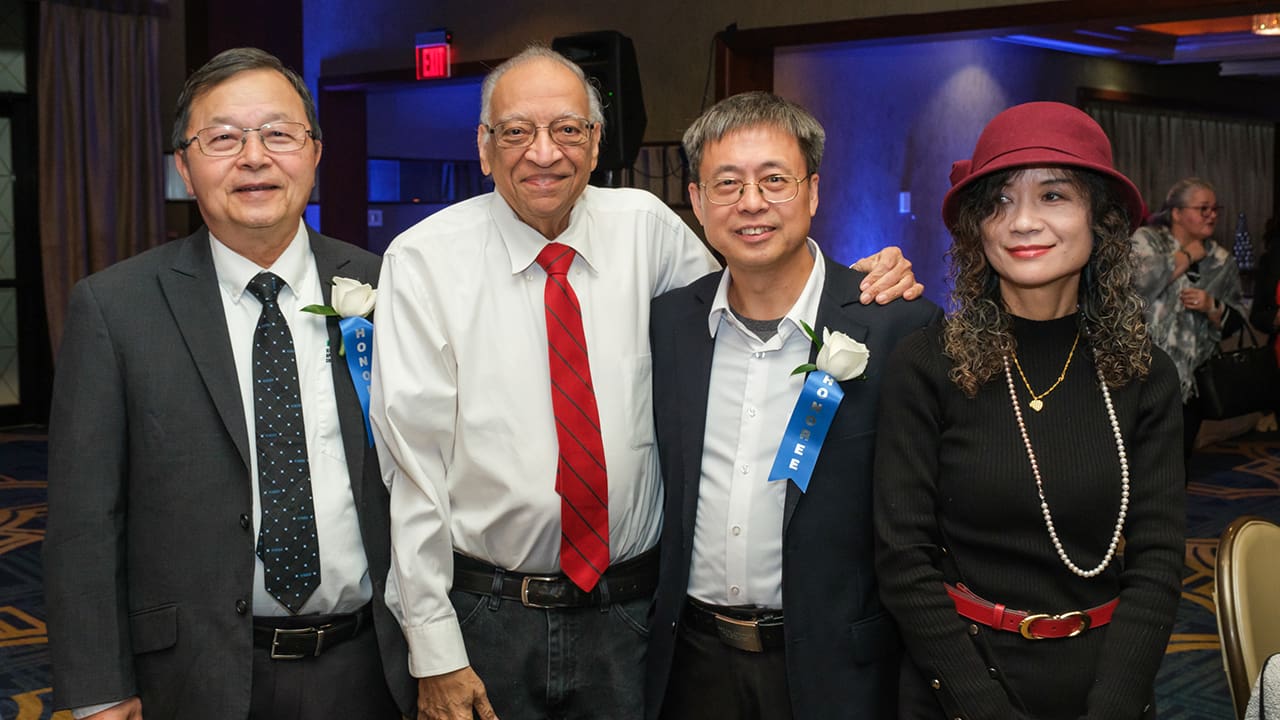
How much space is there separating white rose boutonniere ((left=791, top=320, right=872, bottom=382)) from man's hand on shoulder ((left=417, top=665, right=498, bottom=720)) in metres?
0.78

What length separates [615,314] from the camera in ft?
7.30

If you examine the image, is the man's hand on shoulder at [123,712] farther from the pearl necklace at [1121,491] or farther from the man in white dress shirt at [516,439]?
the pearl necklace at [1121,491]

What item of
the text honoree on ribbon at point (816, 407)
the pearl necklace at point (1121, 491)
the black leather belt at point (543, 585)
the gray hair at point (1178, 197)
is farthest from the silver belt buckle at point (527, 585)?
the gray hair at point (1178, 197)

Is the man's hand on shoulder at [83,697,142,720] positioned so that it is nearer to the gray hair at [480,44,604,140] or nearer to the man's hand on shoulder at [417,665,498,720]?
the man's hand on shoulder at [417,665,498,720]

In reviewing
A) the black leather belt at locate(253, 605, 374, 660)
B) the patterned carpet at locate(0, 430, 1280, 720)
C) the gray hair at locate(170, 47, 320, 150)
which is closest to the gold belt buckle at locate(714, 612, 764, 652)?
the black leather belt at locate(253, 605, 374, 660)

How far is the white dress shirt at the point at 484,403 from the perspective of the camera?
2.03 m

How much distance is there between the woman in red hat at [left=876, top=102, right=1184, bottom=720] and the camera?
1.77 metres

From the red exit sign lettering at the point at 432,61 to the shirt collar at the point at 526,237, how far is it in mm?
7231

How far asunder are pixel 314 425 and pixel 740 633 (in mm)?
820

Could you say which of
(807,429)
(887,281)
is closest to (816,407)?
(807,429)

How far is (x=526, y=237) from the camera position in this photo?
2.19 metres

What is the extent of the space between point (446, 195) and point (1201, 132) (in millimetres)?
8428

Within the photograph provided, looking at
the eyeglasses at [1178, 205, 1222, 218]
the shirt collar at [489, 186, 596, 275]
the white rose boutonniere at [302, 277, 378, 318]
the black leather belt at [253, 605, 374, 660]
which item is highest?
the eyeglasses at [1178, 205, 1222, 218]

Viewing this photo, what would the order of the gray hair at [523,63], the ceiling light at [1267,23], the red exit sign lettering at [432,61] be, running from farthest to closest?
the red exit sign lettering at [432,61]
the ceiling light at [1267,23]
the gray hair at [523,63]
